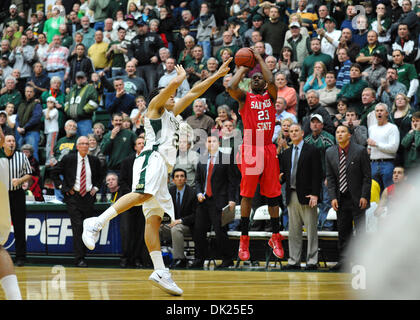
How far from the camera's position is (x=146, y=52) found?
62.7 feet

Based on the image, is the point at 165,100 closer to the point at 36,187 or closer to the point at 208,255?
the point at 208,255

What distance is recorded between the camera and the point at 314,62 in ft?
53.4

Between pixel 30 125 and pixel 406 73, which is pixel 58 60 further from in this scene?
pixel 406 73

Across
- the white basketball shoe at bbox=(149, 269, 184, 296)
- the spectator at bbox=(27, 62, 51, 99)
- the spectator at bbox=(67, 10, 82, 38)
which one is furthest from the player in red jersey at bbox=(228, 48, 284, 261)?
the spectator at bbox=(67, 10, 82, 38)

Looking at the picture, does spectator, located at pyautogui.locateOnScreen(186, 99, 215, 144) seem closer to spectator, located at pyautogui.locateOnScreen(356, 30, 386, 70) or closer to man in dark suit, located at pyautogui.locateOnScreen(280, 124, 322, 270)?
man in dark suit, located at pyautogui.locateOnScreen(280, 124, 322, 270)

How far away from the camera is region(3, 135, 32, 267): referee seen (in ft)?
47.5

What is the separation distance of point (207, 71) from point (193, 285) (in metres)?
8.05

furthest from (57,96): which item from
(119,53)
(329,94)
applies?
(329,94)

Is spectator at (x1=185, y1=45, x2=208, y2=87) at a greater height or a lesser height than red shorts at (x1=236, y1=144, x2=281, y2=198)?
greater

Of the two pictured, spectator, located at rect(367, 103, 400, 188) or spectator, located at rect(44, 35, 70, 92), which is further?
spectator, located at rect(44, 35, 70, 92)

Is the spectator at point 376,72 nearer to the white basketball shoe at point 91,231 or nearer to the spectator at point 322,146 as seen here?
the spectator at point 322,146

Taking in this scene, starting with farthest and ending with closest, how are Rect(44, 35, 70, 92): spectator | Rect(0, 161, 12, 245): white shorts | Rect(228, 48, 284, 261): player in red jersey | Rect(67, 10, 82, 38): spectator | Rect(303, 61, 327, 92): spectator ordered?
Rect(67, 10, 82, 38): spectator
Rect(44, 35, 70, 92): spectator
Rect(303, 61, 327, 92): spectator
Rect(228, 48, 284, 261): player in red jersey
Rect(0, 161, 12, 245): white shorts

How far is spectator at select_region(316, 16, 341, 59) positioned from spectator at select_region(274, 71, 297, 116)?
1.66 meters

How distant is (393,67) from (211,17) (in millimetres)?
5998
